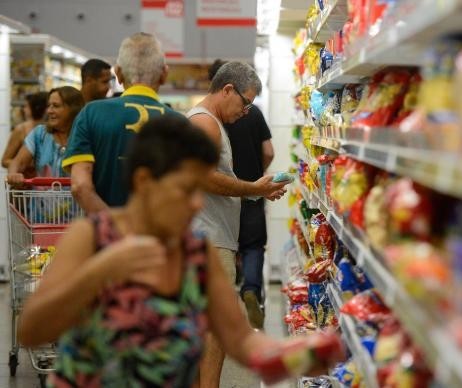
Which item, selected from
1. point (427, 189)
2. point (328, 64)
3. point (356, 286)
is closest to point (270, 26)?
point (328, 64)

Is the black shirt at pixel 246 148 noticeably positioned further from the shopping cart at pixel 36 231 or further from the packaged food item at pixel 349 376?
the packaged food item at pixel 349 376

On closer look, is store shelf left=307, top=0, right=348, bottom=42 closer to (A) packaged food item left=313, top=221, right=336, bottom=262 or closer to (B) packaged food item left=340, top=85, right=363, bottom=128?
(B) packaged food item left=340, top=85, right=363, bottom=128

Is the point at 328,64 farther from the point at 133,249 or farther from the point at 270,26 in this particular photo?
the point at 270,26

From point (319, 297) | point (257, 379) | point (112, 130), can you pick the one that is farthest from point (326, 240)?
point (257, 379)

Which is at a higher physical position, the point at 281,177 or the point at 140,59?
the point at 140,59

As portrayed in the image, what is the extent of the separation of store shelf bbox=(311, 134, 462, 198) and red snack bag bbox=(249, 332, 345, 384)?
0.45 metres

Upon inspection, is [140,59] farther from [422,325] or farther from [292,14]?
[292,14]

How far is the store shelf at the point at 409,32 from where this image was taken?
1.86m

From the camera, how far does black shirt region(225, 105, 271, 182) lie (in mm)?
6594

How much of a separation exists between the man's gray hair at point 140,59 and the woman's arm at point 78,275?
1837mm

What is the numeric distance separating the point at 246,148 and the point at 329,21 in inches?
81.8

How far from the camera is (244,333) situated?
7.88 ft

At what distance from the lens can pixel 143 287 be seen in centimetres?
219

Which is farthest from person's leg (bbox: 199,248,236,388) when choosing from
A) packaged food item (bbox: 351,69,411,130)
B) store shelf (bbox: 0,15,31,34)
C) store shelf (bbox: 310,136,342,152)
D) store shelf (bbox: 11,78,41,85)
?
store shelf (bbox: 11,78,41,85)
